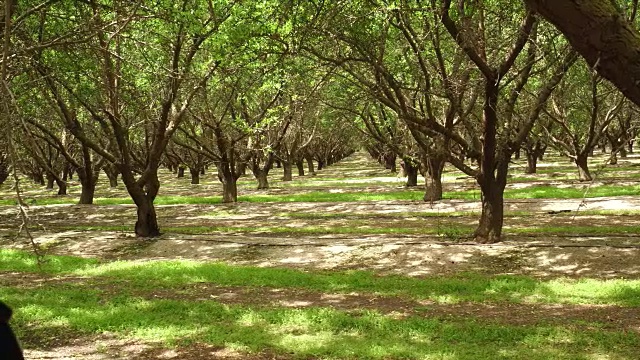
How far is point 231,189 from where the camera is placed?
110ft

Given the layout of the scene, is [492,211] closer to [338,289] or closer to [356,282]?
[356,282]

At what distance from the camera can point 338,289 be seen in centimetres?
1257

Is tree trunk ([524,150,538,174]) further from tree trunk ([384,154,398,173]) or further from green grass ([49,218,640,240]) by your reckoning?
green grass ([49,218,640,240])

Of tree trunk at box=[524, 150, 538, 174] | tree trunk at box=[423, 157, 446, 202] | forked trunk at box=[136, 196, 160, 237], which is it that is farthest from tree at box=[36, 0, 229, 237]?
tree trunk at box=[524, 150, 538, 174]

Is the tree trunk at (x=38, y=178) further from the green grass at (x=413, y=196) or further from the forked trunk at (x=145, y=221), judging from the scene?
the forked trunk at (x=145, y=221)

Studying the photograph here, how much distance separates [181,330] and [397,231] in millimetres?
12726

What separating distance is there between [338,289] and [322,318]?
2.69 m

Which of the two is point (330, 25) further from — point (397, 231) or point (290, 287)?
point (397, 231)

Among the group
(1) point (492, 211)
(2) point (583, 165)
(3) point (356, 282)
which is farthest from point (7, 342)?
(2) point (583, 165)

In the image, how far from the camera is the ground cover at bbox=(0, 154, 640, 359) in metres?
8.68

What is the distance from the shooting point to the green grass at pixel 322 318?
8.35 metres

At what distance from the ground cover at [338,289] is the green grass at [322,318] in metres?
0.04

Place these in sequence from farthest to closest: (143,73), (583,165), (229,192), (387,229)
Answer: (583,165) → (229,192) → (387,229) → (143,73)

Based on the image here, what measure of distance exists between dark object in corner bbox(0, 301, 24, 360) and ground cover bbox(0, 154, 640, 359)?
135 inches
